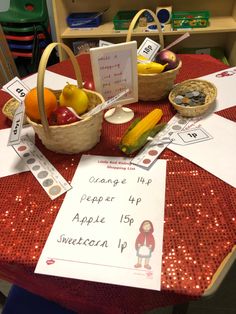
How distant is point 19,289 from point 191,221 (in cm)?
50

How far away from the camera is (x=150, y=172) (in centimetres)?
70

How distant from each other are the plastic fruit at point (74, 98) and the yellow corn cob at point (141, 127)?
0.15 meters

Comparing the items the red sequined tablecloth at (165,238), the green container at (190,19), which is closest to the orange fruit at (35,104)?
the red sequined tablecloth at (165,238)

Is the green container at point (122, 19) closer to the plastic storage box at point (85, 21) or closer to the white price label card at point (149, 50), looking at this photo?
the plastic storage box at point (85, 21)

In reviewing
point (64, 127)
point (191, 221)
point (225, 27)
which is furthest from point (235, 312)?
point (225, 27)

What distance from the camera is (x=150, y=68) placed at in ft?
2.81

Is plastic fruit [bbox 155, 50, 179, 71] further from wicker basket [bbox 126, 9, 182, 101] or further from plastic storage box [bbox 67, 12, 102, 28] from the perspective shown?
plastic storage box [bbox 67, 12, 102, 28]

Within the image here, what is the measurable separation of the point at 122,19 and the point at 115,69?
1327mm

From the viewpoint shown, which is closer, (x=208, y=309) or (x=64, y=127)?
(x=64, y=127)

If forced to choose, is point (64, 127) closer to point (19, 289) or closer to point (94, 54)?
point (94, 54)

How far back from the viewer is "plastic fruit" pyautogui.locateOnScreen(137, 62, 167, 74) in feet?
2.80

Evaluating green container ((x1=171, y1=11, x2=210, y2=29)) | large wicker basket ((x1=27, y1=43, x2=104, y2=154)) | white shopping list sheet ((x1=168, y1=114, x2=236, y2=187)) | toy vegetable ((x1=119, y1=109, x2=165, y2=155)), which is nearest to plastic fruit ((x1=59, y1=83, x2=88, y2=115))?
large wicker basket ((x1=27, y1=43, x2=104, y2=154))

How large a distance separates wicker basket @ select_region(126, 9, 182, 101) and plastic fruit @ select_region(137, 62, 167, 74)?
0.04ft

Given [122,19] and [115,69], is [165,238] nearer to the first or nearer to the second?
[115,69]
